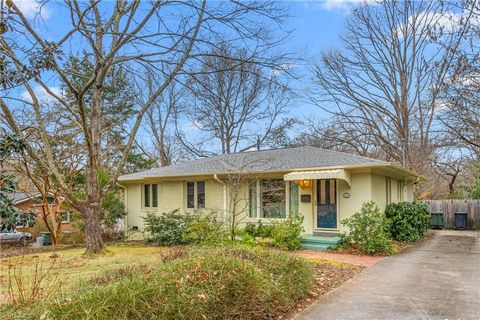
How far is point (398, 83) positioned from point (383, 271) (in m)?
22.0

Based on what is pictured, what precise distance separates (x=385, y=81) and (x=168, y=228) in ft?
67.5

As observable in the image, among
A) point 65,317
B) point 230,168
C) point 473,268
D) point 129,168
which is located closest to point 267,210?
point 230,168

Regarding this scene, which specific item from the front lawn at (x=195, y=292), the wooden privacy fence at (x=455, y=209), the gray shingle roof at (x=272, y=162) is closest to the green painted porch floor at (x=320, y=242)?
the gray shingle roof at (x=272, y=162)

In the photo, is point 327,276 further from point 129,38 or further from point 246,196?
point 246,196

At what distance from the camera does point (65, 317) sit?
3961mm

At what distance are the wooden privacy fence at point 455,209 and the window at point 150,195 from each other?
16.1 meters

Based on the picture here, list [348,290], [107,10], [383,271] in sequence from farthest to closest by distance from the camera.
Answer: [107,10] < [383,271] < [348,290]

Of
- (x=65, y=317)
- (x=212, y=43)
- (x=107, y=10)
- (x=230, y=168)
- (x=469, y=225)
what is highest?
(x=107, y=10)

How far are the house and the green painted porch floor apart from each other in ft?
1.54

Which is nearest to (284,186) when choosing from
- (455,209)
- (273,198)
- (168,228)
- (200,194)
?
(273,198)

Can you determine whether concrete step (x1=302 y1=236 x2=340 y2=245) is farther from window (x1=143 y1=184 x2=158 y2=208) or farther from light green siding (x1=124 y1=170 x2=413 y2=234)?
window (x1=143 y1=184 x2=158 y2=208)

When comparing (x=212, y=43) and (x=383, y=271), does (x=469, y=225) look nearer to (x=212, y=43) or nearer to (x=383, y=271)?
(x=383, y=271)

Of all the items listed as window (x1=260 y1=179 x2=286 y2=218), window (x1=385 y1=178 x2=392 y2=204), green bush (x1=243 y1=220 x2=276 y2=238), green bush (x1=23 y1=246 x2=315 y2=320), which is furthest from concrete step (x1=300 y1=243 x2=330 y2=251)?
green bush (x1=23 y1=246 x2=315 y2=320)

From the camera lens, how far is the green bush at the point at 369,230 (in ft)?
39.3
